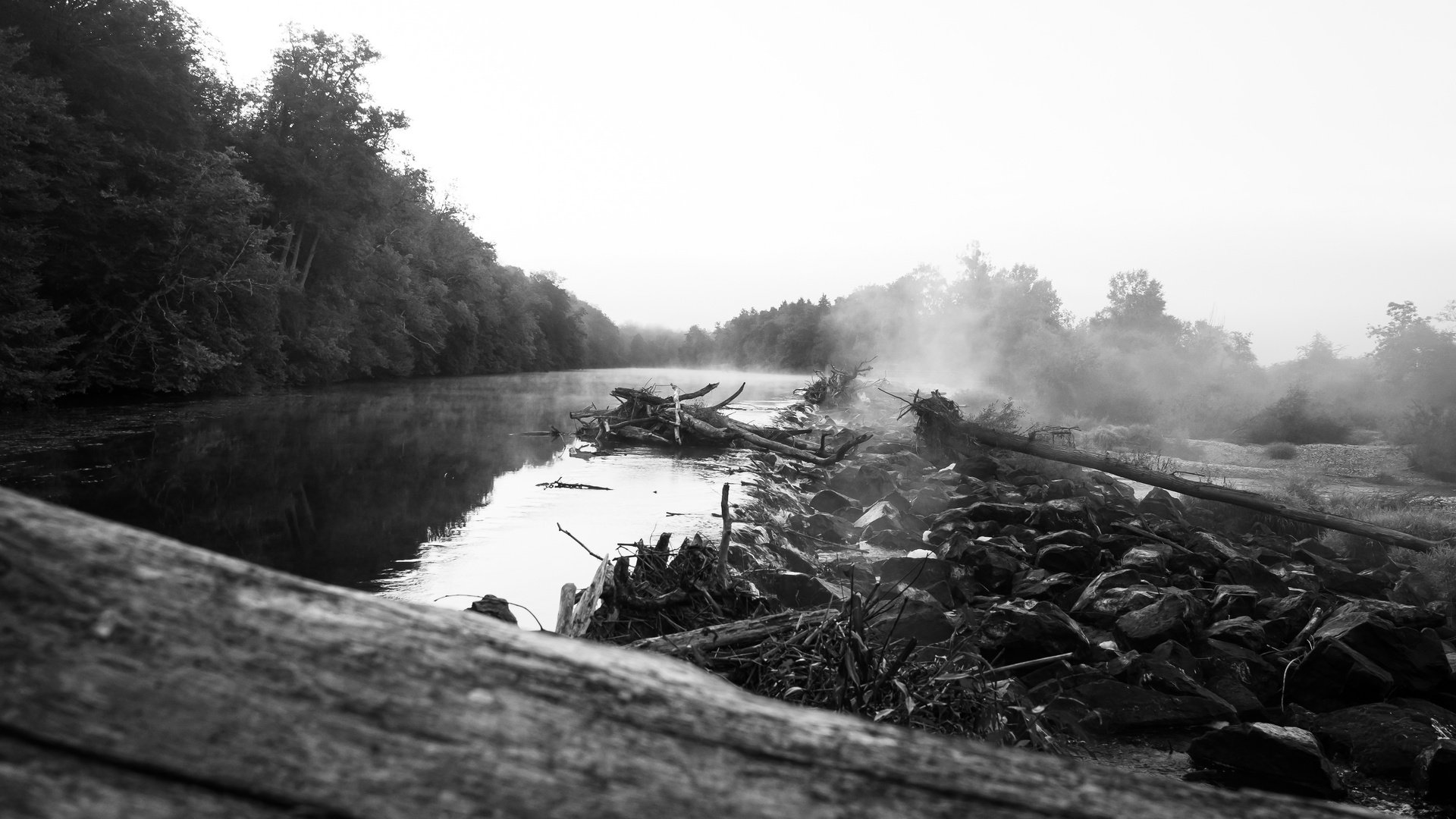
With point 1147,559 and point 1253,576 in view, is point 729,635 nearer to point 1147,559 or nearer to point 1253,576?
point 1147,559

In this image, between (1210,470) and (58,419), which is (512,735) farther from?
(1210,470)

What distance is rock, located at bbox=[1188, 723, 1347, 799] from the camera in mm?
4602

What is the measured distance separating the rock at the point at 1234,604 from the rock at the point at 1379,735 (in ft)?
6.24

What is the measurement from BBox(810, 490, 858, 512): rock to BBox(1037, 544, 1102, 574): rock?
13.1 ft

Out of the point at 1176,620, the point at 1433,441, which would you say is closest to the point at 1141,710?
the point at 1176,620

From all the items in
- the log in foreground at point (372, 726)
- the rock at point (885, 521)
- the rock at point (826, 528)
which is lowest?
the rock at point (826, 528)

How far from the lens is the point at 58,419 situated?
50.8ft

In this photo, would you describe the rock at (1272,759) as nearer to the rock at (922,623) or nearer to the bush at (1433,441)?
the rock at (922,623)

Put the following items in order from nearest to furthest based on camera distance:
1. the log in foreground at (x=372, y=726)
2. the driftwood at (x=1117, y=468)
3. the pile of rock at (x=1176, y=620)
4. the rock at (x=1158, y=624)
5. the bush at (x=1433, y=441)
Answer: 1. the log in foreground at (x=372, y=726)
2. the pile of rock at (x=1176, y=620)
3. the rock at (x=1158, y=624)
4. the driftwood at (x=1117, y=468)
5. the bush at (x=1433, y=441)

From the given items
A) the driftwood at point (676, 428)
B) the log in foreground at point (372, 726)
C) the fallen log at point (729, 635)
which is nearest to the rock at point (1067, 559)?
the fallen log at point (729, 635)

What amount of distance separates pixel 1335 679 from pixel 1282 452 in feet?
64.6

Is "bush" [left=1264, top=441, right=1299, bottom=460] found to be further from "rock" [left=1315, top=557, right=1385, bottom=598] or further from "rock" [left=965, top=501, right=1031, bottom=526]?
"rock" [left=1315, top=557, right=1385, bottom=598]

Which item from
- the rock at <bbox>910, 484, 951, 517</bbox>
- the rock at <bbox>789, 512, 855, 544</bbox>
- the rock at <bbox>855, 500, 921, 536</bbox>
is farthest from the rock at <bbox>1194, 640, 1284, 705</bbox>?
the rock at <bbox>910, 484, 951, 517</bbox>

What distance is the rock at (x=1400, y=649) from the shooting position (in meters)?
6.06
